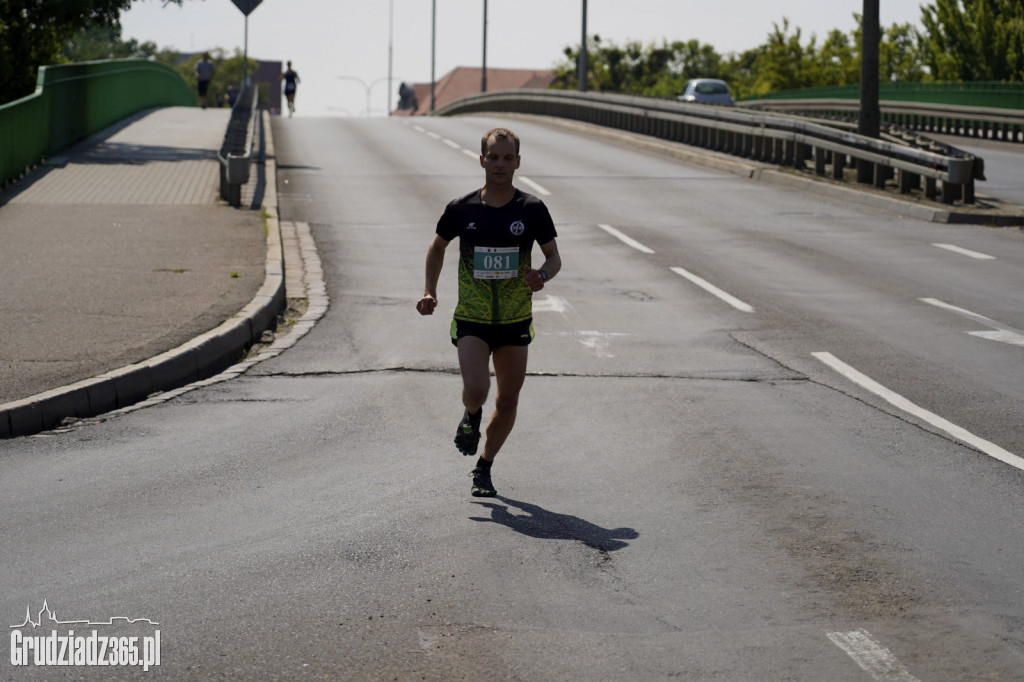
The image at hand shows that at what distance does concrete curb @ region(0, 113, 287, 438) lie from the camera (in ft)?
27.7

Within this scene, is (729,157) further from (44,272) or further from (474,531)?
(474,531)

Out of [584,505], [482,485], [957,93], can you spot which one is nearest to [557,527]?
[584,505]

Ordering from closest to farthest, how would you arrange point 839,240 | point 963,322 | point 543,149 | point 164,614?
point 164,614 → point 963,322 → point 839,240 → point 543,149

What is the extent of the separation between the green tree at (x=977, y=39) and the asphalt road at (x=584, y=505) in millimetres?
49808

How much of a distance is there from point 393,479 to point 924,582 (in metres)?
2.85

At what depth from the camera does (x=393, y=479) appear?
729 cm

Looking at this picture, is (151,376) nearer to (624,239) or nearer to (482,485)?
(482,485)

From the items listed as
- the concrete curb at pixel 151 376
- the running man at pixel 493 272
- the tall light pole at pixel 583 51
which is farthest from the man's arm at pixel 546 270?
the tall light pole at pixel 583 51

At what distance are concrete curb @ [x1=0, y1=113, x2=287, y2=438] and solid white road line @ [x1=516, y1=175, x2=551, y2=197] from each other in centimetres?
1151

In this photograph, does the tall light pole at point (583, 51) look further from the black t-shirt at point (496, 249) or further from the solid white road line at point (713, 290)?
the black t-shirt at point (496, 249)

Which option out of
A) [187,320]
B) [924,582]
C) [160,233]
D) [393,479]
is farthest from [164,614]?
[160,233]

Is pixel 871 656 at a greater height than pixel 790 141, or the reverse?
pixel 790 141

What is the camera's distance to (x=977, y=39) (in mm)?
61000

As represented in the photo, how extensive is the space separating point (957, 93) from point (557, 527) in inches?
1814
